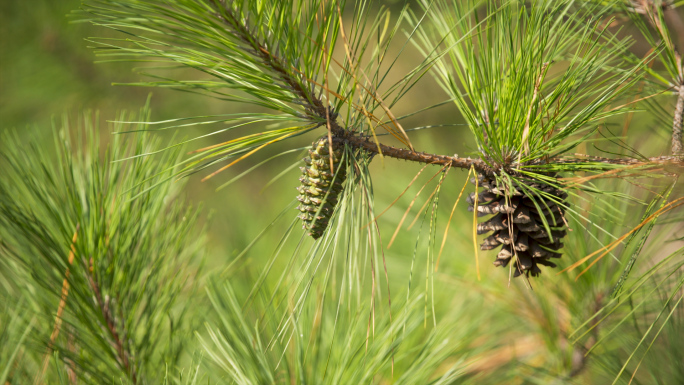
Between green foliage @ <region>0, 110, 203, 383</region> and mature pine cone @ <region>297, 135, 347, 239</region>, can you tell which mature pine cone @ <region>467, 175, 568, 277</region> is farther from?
green foliage @ <region>0, 110, 203, 383</region>

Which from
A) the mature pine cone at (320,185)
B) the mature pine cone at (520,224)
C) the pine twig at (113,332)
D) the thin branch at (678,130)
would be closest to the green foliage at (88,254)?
the pine twig at (113,332)

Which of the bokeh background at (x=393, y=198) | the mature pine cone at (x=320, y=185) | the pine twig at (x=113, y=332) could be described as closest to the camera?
the mature pine cone at (x=320, y=185)

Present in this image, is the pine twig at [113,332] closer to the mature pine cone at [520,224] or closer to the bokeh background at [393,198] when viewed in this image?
the bokeh background at [393,198]

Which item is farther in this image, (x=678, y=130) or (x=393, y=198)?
(x=393, y=198)

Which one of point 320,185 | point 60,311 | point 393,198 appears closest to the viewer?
point 320,185

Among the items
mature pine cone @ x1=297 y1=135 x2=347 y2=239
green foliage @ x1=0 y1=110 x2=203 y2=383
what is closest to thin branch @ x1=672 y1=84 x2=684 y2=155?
mature pine cone @ x1=297 y1=135 x2=347 y2=239

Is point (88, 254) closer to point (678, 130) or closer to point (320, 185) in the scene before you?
point (320, 185)

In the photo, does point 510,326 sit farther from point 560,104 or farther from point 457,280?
point 560,104

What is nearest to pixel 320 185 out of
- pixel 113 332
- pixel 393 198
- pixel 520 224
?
pixel 520 224

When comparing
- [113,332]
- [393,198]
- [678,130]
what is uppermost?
[678,130]
